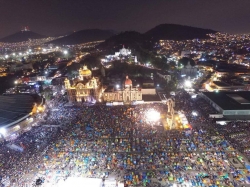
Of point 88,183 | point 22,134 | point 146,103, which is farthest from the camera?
point 146,103

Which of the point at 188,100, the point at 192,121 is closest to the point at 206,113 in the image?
the point at 192,121

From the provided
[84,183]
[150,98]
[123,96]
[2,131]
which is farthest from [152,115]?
[2,131]

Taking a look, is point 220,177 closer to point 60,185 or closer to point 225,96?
point 60,185

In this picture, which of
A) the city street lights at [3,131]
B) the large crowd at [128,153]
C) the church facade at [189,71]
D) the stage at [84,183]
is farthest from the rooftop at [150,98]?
the city street lights at [3,131]

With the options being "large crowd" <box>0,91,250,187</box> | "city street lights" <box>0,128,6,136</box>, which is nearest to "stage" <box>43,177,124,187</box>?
"large crowd" <box>0,91,250,187</box>

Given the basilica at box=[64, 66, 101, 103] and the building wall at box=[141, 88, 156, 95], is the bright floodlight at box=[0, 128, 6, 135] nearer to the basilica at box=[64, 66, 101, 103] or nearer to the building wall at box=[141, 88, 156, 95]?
the basilica at box=[64, 66, 101, 103]

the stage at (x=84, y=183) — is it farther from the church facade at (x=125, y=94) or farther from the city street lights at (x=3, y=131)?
the church facade at (x=125, y=94)

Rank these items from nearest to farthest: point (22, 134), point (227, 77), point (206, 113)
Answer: point (22, 134)
point (206, 113)
point (227, 77)
